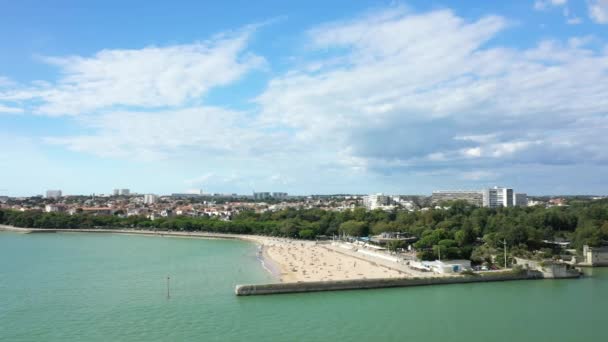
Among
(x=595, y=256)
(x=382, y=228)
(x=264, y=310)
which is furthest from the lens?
(x=382, y=228)

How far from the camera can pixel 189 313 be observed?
48.7ft

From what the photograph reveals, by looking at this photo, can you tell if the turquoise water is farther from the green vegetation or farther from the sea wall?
the green vegetation

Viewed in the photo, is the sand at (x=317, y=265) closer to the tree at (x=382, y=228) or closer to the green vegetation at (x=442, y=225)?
the green vegetation at (x=442, y=225)

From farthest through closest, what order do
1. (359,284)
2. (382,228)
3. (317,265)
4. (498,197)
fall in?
(498,197) → (382,228) → (317,265) → (359,284)

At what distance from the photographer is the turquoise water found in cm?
1304

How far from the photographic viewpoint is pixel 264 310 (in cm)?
1537

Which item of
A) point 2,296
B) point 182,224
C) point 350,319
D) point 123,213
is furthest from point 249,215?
point 350,319

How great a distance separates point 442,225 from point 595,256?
34.8 feet

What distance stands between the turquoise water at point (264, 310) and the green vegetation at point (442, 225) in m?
3.90

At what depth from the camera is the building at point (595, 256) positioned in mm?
24273

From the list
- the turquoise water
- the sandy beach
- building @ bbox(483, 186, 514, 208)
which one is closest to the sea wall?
the turquoise water

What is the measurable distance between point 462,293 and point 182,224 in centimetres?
3516

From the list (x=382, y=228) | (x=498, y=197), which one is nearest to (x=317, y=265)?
(x=382, y=228)

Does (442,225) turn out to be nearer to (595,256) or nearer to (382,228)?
(382,228)
